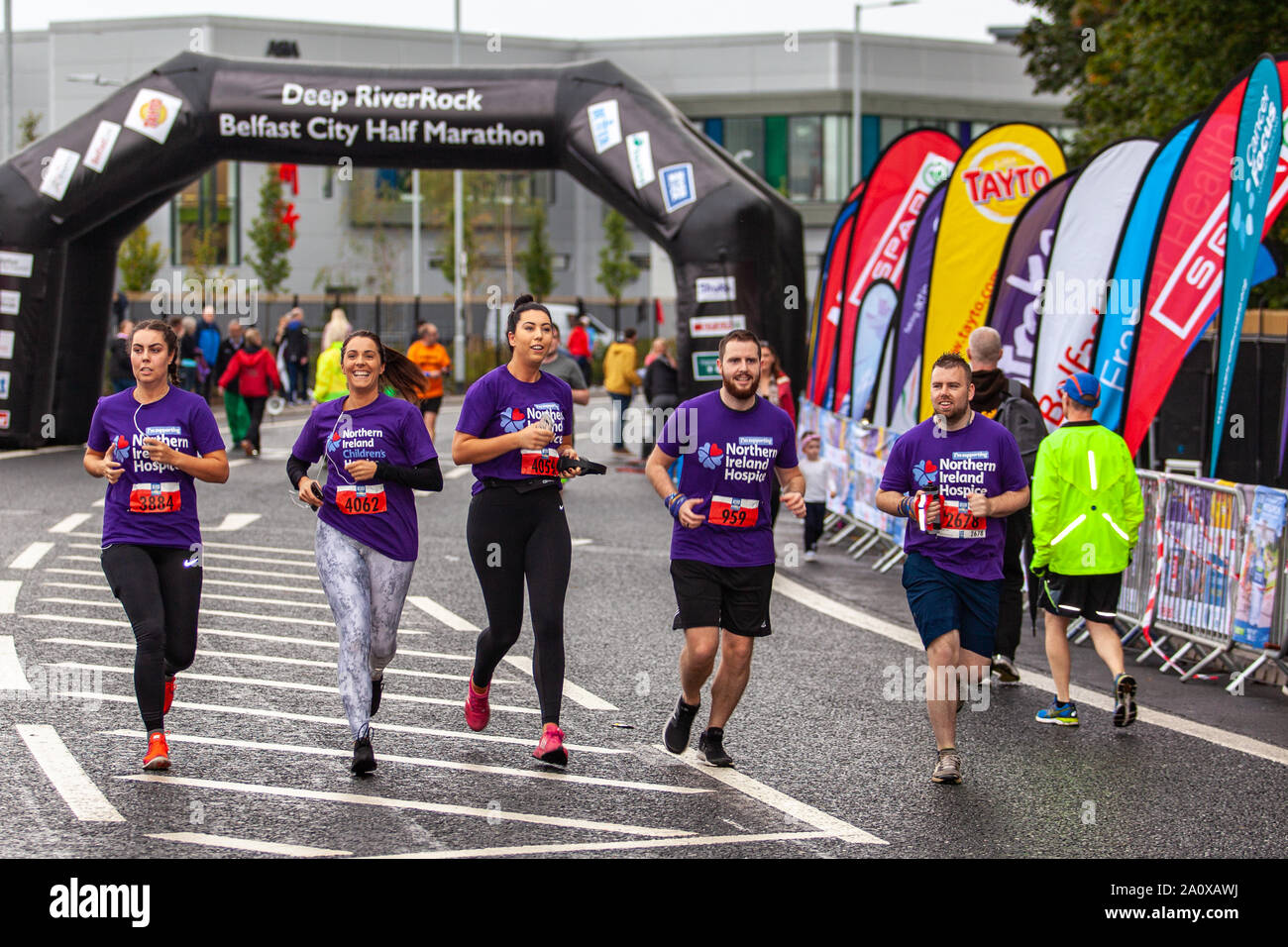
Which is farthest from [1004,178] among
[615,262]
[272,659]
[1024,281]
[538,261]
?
[615,262]

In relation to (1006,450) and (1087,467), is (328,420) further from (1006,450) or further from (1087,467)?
(1087,467)

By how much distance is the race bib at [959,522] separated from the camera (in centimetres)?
687

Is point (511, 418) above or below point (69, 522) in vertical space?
above

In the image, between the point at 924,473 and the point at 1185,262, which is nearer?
the point at 924,473

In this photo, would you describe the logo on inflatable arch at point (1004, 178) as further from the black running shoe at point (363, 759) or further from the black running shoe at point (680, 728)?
the black running shoe at point (363, 759)

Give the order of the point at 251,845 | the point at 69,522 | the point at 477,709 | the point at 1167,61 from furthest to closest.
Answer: the point at 1167,61
the point at 69,522
the point at 477,709
the point at 251,845

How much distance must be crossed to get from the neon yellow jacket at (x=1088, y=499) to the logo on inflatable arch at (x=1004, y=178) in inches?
264

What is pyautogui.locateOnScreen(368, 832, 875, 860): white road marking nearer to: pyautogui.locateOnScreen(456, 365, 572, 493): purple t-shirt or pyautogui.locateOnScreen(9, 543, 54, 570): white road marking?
pyautogui.locateOnScreen(456, 365, 572, 493): purple t-shirt

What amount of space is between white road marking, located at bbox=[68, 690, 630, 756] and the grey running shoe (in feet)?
4.30

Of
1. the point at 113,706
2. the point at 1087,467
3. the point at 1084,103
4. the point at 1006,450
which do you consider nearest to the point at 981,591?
the point at 1006,450

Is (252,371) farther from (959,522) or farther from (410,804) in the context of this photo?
(410,804)

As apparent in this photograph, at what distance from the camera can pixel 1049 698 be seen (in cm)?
847

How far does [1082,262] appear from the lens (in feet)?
38.5

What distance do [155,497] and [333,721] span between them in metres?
1.35
